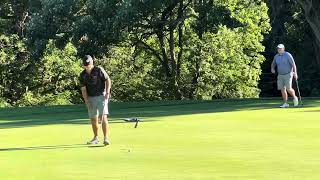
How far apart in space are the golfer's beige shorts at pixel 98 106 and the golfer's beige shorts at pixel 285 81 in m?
9.13

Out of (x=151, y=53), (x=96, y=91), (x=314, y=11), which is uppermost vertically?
(x=314, y=11)

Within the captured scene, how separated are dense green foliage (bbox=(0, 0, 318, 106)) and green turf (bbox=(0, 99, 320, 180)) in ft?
44.1

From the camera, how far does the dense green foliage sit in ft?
108

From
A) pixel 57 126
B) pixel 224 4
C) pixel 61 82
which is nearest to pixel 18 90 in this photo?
pixel 61 82

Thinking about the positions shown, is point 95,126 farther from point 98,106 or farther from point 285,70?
point 285,70

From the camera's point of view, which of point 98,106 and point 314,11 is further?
point 314,11

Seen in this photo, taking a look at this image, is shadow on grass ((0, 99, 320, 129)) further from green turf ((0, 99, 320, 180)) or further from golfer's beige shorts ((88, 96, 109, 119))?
golfer's beige shorts ((88, 96, 109, 119))

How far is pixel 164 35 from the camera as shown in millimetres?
38844

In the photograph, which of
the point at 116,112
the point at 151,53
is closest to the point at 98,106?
the point at 116,112

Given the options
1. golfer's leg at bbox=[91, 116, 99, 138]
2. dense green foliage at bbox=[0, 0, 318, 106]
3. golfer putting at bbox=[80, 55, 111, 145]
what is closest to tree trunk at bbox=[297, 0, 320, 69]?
dense green foliage at bbox=[0, 0, 318, 106]

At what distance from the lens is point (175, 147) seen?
12023mm

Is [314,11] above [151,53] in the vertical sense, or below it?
above

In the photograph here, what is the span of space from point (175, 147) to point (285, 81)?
933 cm

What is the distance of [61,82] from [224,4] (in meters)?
14.0
